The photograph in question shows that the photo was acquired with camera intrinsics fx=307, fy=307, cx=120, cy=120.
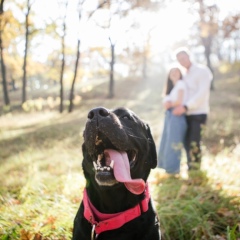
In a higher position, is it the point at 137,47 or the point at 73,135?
the point at 137,47

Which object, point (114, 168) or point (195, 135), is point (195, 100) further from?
point (114, 168)

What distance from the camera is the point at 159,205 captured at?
3580 millimetres

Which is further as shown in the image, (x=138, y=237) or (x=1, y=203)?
(x=1, y=203)

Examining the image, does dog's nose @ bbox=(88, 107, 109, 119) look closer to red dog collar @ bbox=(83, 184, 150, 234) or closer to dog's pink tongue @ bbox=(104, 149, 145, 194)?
dog's pink tongue @ bbox=(104, 149, 145, 194)

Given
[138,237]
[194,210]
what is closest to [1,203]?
[138,237]

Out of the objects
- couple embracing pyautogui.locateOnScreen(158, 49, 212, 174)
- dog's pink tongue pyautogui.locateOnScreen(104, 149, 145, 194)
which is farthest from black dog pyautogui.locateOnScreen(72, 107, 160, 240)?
couple embracing pyautogui.locateOnScreen(158, 49, 212, 174)

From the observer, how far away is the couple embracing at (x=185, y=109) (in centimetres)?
484

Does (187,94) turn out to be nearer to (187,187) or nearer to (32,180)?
(187,187)

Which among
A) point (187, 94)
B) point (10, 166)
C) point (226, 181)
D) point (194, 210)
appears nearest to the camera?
point (194, 210)

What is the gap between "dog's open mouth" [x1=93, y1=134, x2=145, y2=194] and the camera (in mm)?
2203

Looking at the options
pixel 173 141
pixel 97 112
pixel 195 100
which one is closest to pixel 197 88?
pixel 195 100

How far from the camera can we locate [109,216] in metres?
2.34

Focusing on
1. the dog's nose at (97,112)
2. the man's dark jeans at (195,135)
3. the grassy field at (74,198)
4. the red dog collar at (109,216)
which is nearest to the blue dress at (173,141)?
the man's dark jeans at (195,135)

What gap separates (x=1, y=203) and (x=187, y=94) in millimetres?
3177
